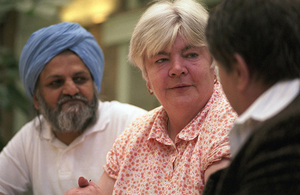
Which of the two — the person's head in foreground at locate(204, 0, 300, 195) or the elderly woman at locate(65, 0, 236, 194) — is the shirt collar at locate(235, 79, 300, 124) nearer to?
the person's head in foreground at locate(204, 0, 300, 195)

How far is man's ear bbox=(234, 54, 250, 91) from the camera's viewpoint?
1.15 m

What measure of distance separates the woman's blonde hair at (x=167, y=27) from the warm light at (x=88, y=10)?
15.4 ft

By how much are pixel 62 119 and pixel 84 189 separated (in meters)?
0.87

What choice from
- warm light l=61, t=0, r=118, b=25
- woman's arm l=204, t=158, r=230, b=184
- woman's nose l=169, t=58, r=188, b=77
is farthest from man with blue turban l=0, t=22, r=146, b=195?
warm light l=61, t=0, r=118, b=25

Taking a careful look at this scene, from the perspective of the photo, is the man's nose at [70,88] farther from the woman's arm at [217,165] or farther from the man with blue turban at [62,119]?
the woman's arm at [217,165]

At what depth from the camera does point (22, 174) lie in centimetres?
267

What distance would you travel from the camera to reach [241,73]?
1.17m

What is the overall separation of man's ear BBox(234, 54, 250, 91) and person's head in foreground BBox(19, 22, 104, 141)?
1.55 m

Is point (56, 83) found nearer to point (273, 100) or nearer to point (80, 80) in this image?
point (80, 80)

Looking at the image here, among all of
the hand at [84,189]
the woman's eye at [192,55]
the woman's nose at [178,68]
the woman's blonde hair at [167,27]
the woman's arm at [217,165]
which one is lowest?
the hand at [84,189]

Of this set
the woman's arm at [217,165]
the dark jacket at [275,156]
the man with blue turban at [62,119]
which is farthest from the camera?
the man with blue turban at [62,119]

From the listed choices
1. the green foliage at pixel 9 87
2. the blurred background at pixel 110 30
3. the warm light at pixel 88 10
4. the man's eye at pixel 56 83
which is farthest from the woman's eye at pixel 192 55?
the warm light at pixel 88 10

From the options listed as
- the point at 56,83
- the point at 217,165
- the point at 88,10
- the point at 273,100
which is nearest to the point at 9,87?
the point at 56,83

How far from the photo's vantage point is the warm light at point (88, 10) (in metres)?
6.51
